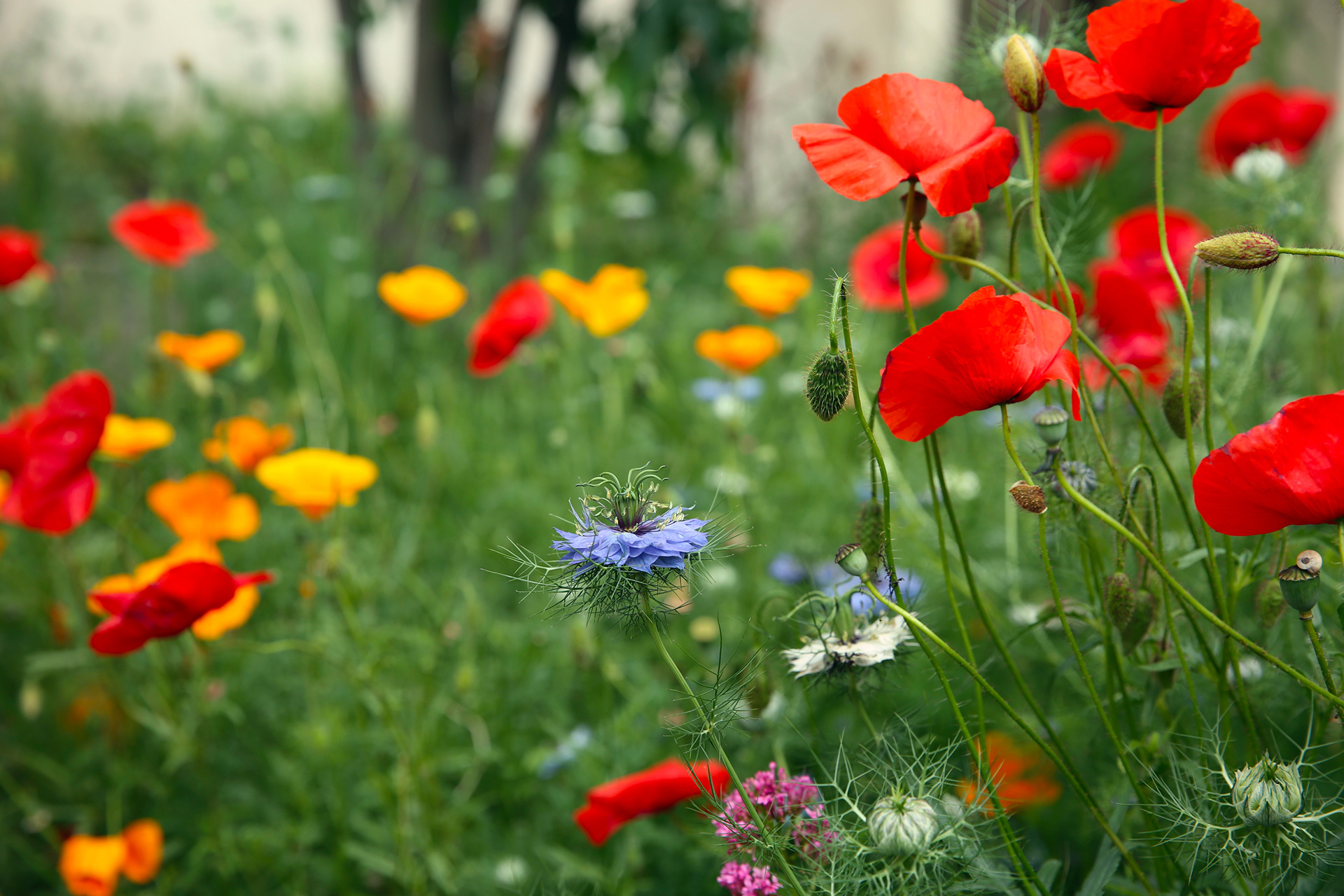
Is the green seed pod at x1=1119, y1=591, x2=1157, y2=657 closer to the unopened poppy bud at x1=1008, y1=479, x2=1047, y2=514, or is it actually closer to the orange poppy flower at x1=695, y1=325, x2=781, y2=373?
the unopened poppy bud at x1=1008, y1=479, x2=1047, y2=514

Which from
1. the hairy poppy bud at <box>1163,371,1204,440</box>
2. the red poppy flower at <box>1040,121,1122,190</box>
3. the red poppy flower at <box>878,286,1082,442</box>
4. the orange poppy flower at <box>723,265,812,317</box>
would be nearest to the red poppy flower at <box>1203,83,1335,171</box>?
the red poppy flower at <box>1040,121,1122,190</box>

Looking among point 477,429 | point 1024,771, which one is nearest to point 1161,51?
point 1024,771

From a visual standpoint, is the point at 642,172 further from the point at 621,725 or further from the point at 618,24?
the point at 621,725

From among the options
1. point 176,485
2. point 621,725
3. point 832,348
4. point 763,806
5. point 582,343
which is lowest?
point 582,343

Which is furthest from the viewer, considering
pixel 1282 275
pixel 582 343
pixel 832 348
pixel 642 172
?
pixel 642 172

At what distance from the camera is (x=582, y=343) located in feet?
9.21

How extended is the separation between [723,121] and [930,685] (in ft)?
7.32

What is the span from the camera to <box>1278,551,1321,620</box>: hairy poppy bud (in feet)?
1.76

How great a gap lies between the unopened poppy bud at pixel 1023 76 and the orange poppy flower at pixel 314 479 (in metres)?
0.89

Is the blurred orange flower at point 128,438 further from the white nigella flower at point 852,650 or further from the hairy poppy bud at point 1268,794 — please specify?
the hairy poppy bud at point 1268,794

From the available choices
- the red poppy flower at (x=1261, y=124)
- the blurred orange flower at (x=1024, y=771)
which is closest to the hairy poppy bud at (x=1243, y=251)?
the blurred orange flower at (x=1024, y=771)

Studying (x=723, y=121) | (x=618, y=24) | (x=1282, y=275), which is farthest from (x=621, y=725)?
(x=618, y=24)

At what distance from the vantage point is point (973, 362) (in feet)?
1.81

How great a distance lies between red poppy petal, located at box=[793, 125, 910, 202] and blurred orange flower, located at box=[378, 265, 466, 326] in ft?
3.59
